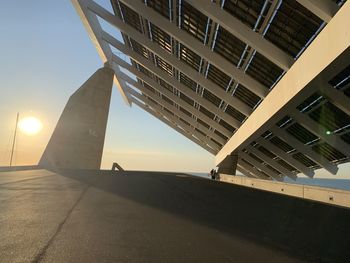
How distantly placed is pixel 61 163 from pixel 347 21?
24495 millimetres

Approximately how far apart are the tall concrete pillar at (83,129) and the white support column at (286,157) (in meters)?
13.7

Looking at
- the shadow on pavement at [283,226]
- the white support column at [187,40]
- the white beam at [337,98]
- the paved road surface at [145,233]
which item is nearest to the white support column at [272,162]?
the white support column at [187,40]

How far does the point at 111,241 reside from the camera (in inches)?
183

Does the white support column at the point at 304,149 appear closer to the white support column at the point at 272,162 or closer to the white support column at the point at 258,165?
the white support column at the point at 272,162

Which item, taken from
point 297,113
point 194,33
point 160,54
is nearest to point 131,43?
point 160,54

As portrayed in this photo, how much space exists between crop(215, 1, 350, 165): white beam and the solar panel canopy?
0.03 meters

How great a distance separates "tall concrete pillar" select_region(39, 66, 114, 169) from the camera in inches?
1168

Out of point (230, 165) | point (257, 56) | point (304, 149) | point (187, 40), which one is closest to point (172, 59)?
point (187, 40)

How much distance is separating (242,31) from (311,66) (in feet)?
13.4

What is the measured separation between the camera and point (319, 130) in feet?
76.1

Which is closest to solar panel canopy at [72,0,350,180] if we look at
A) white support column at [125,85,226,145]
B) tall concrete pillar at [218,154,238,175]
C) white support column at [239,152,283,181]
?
tall concrete pillar at [218,154,238,175]

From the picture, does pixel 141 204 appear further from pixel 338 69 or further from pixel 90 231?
pixel 338 69

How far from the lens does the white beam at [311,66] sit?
408 inches

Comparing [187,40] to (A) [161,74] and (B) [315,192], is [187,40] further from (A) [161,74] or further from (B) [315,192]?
(B) [315,192]
